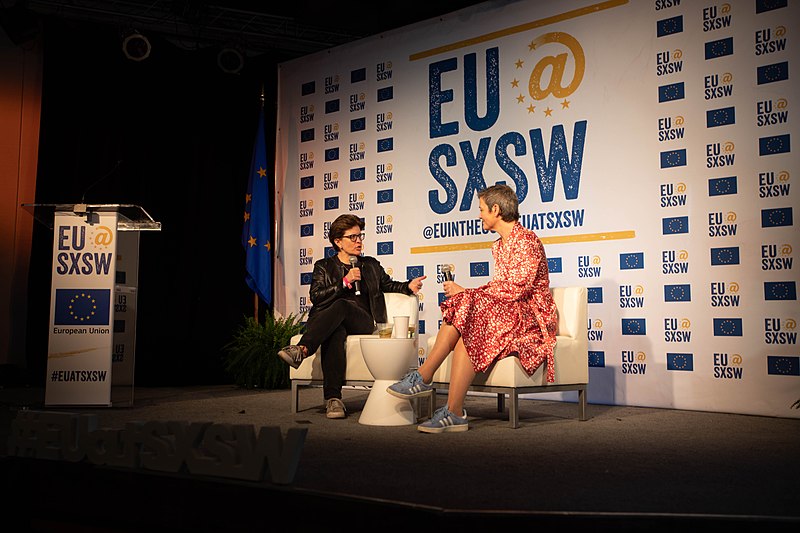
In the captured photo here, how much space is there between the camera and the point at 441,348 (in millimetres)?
3826

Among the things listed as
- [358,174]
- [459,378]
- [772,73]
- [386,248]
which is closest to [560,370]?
[459,378]

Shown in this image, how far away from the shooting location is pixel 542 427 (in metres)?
3.92

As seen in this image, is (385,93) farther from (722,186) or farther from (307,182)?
(722,186)

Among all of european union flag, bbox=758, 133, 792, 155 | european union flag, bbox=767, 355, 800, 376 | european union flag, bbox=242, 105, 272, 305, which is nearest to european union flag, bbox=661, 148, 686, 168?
european union flag, bbox=758, 133, 792, 155

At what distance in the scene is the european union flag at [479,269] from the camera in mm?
5758

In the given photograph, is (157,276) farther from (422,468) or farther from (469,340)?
(422,468)

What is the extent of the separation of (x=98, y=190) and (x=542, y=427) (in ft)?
16.0

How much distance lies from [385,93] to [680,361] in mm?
3380

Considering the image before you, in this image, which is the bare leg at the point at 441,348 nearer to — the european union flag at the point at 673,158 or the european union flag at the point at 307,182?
the european union flag at the point at 673,158

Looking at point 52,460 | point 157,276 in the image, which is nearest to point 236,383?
point 157,276

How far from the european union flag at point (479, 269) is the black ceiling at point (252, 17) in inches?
105

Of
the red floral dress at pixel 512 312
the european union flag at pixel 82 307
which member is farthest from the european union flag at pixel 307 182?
the red floral dress at pixel 512 312

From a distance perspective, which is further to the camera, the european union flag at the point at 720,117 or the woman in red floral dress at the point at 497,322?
the european union flag at the point at 720,117

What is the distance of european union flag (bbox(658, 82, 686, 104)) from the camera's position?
193 inches
